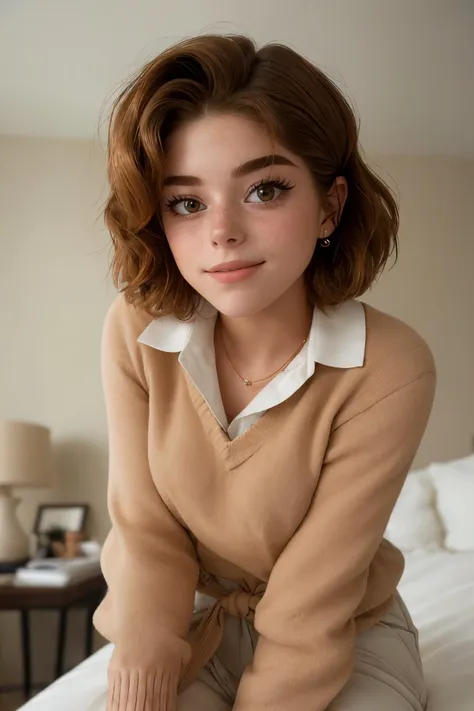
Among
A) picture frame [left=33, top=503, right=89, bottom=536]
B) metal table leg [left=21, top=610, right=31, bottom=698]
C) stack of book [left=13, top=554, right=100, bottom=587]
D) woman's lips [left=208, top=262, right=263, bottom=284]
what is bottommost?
metal table leg [left=21, top=610, right=31, bottom=698]

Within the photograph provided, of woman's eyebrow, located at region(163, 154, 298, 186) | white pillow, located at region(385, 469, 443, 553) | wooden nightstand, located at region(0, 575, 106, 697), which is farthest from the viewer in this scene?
wooden nightstand, located at region(0, 575, 106, 697)

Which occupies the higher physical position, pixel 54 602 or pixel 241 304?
pixel 241 304

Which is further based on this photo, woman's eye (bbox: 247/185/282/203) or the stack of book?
the stack of book

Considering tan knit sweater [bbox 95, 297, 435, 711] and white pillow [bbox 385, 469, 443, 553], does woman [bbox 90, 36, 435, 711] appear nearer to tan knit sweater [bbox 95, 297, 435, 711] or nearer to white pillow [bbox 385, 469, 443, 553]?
tan knit sweater [bbox 95, 297, 435, 711]

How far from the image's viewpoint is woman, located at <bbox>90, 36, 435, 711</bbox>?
88cm

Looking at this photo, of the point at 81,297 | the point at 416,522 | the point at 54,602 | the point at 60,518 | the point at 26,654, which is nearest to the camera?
the point at 416,522

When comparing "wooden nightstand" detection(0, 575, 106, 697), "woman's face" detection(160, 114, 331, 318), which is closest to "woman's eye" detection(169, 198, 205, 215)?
"woman's face" detection(160, 114, 331, 318)

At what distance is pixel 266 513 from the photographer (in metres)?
0.94


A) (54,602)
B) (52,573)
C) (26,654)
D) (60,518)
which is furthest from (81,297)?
(26,654)

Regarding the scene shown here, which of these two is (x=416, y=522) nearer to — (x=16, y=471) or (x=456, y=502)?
(x=456, y=502)

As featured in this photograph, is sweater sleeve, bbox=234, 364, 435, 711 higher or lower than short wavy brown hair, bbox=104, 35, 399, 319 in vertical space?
lower

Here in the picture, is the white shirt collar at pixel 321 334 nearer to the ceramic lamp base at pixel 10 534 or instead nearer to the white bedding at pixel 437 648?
the white bedding at pixel 437 648

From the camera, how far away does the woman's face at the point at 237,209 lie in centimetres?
87

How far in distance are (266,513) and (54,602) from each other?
2.14 meters
